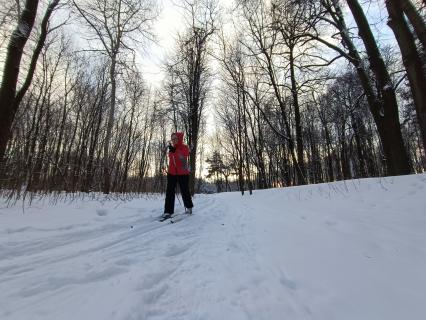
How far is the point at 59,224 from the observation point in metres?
4.17

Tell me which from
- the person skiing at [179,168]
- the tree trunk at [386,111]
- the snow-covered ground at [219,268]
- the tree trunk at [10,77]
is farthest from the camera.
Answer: the tree trunk at [386,111]

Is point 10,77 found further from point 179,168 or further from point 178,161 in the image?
point 179,168

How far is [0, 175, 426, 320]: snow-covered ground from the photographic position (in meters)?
1.89

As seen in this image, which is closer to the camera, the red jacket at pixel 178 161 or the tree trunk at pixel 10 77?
the tree trunk at pixel 10 77

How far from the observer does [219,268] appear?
274cm

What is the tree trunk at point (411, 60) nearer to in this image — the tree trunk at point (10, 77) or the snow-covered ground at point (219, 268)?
the snow-covered ground at point (219, 268)

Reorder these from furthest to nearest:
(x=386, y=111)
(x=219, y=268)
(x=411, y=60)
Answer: (x=386, y=111)
(x=411, y=60)
(x=219, y=268)

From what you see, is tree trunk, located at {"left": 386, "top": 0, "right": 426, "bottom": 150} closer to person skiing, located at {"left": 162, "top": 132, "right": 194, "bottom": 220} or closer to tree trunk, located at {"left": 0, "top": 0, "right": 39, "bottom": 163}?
person skiing, located at {"left": 162, "top": 132, "right": 194, "bottom": 220}

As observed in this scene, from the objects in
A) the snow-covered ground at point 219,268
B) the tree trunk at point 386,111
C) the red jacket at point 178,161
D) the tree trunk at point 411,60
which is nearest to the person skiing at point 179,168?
the red jacket at point 178,161

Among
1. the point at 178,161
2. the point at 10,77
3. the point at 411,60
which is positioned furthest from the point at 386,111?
the point at 10,77

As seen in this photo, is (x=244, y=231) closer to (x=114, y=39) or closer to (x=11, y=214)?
(x=11, y=214)

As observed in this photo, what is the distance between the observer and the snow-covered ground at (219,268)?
6.19 ft

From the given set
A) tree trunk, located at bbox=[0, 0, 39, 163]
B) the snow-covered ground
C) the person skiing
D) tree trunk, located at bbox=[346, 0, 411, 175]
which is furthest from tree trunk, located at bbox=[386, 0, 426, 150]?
tree trunk, located at bbox=[0, 0, 39, 163]

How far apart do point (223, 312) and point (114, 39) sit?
1674 cm
